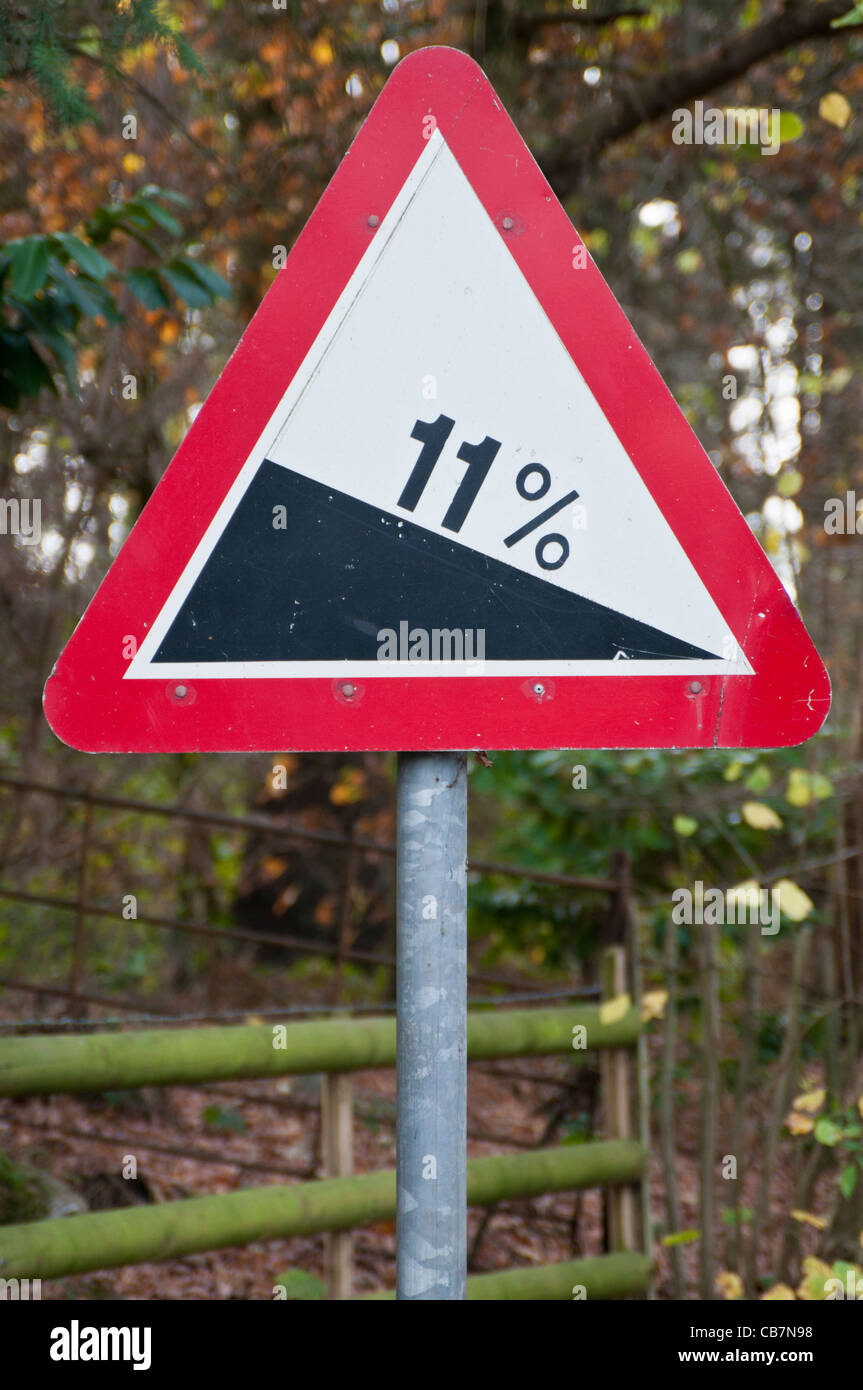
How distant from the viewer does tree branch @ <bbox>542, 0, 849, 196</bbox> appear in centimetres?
474

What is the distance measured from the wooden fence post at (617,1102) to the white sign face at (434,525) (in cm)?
207

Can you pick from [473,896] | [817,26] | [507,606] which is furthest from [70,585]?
[507,606]

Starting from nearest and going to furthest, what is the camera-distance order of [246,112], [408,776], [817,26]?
[408,776]
[817,26]
[246,112]

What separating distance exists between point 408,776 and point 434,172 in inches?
28.6

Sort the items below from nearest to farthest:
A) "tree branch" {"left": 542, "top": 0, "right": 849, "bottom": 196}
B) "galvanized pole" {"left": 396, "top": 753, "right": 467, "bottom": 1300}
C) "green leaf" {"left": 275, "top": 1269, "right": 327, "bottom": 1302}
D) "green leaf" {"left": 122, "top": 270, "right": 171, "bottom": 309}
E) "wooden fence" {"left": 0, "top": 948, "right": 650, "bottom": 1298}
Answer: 1. "galvanized pole" {"left": 396, "top": 753, "right": 467, "bottom": 1300}
2. "wooden fence" {"left": 0, "top": 948, "right": 650, "bottom": 1298}
3. "green leaf" {"left": 275, "top": 1269, "right": 327, "bottom": 1302}
4. "green leaf" {"left": 122, "top": 270, "right": 171, "bottom": 309}
5. "tree branch" {"left": 542, "top": 0, "right": 849, "bottom": 196}

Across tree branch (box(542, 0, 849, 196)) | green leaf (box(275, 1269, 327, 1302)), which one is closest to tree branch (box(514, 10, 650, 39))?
tree branch (box(542, 0, 849, 196))

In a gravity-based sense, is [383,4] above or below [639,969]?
above

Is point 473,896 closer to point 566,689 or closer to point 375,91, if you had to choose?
point 375,91

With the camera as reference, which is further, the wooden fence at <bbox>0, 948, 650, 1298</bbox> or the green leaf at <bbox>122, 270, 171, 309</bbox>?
the green leaf at <bbox>122, 270, 171, 309</bbox>

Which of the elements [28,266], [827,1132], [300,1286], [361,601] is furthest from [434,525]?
[300,1286]

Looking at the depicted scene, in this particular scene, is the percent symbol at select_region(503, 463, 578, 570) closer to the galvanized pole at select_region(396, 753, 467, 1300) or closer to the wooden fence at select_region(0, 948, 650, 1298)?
the galvanized pole at select_region(396, 753, 467, 1300)
